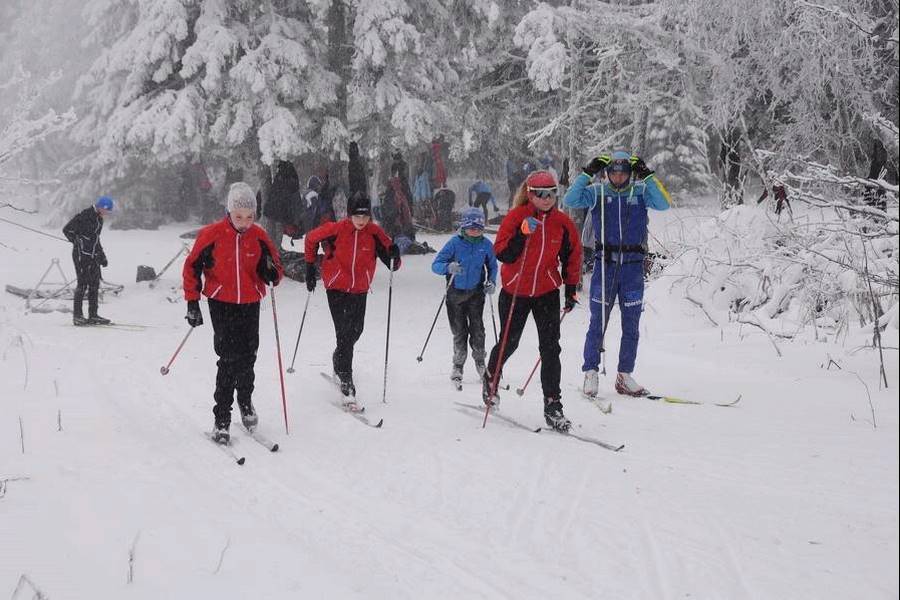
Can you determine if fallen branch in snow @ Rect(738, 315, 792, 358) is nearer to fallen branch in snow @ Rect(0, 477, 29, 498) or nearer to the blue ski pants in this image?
the blue ski pants

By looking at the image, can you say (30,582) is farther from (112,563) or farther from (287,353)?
(287,353)

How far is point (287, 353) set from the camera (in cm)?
981

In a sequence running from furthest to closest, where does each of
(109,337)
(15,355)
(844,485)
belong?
(109,337) → (15,355) → (844,485)

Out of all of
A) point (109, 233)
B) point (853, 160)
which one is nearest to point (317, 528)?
point (853, 160)

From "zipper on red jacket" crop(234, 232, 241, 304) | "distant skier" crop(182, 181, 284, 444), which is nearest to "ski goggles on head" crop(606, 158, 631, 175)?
"distant skier" crop(182, 181, 284, 444)

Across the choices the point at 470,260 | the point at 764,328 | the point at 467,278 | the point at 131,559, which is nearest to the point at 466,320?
the point at 467,278

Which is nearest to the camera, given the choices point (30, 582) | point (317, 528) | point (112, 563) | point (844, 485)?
point (30, 582)

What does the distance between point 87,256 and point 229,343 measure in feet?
22.0

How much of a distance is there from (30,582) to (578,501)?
2.89 m

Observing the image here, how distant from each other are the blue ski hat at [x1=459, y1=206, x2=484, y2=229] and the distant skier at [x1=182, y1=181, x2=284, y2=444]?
210 centimetres

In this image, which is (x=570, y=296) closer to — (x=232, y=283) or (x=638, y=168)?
(x=638, y=168)

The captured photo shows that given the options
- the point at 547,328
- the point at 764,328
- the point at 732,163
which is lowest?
the point at 764,328

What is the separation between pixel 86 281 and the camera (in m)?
11.5

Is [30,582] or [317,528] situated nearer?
[30,582]
